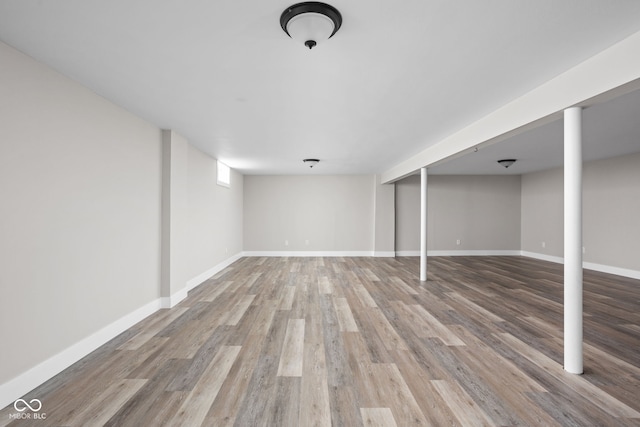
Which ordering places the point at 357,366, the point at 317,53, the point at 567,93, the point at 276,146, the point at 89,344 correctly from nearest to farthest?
1. the point at 317,53
2. the point at 567,93
3. the point at 357,366
4. the point at 89,344
5. the point at 276,146

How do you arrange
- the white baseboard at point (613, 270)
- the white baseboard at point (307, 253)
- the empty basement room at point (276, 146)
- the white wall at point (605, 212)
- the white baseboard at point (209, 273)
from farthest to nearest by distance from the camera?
1. the white baseboard at point (307, 253)
2. the white wall at point (605, 212)
3. the white baseboard at point (613, 270)
4. the white baseboard at point (209, 273)
5. the empty basement room at point (276, 146)

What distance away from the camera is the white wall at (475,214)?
30.8ft

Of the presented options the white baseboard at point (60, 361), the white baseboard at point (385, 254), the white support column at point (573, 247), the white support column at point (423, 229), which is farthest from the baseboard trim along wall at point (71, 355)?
the white baseboard at point (385, 254)

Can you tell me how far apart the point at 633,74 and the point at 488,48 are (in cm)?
89

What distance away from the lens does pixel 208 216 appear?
6.21m

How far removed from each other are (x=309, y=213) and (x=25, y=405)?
7.52 meters

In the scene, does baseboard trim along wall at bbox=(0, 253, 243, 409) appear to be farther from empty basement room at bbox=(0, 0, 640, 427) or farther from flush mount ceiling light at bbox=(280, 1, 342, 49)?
flush mount ceiling light at bbox=(280, 1, 342, 49)

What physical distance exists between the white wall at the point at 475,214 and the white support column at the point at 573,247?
6.91 meters

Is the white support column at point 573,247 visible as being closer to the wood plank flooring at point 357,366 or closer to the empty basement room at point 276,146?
A: the empty basement room at point 276,146

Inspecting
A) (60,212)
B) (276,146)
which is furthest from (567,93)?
(60,212)

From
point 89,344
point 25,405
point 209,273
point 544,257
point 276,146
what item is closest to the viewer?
point 25,405

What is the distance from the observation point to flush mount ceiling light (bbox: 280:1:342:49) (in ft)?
5.39

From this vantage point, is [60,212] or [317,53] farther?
[60,212]

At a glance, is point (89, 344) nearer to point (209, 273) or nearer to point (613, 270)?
point (209, 273)
